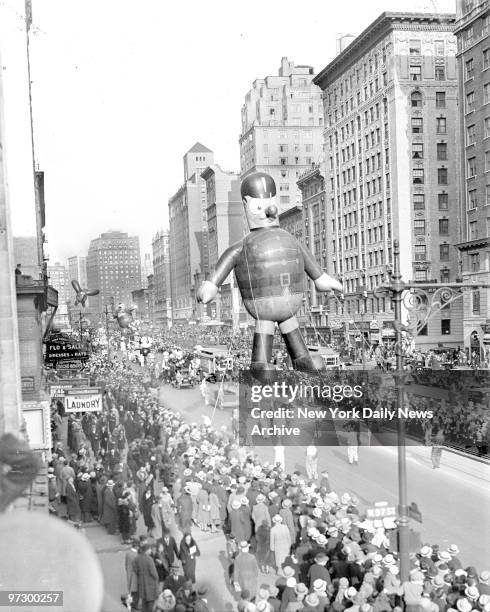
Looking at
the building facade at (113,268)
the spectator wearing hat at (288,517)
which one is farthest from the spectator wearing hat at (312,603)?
the building facade at (113,268)

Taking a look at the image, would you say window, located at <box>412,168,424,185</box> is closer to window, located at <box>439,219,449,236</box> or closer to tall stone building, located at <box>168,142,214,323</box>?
window, located at <box>439,219,449,236</box>

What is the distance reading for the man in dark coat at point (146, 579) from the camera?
1062 cm

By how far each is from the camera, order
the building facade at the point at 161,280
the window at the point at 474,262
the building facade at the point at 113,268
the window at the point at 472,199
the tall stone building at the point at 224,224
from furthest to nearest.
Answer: the window at the point at 472,199 → the window at the point at 474,262 → the building facade at the point at 113,268 → the building facade at the point at 161,280 → the tall stone building at the point at 224,224

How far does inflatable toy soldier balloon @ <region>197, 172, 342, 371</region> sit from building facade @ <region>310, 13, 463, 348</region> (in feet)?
10.4

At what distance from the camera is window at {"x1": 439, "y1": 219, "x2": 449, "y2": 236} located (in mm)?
44219

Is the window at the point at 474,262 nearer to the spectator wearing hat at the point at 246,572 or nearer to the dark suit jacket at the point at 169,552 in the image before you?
the dark suit jacket at the point at 169,552

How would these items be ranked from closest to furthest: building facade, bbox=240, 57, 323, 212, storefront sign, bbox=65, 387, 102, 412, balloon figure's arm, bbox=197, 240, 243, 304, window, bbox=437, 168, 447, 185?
balloon figure's arm, bbox=197, 240, 243, 304 < building facade, bbox=240, 57, 323, 212 < storefront sign, bbox=65, 387, 102, 412 < window, bbox=437, 168, 447, 185

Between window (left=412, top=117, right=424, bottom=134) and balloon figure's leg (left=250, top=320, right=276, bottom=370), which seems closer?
balloon figure's leg (left=250, top=320, right=276, bottom=370)

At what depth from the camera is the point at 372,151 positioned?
1146 inches

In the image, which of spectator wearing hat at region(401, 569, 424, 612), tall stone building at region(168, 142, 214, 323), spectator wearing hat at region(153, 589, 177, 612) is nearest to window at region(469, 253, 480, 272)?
tall stone building at region(168, 142, 214, 323)

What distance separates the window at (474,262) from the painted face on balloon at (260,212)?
3572cm

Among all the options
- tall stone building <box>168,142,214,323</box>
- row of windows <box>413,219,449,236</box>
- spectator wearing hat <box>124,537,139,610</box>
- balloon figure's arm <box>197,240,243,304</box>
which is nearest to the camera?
balloon figure's arm <box>197,240,243,304</box>

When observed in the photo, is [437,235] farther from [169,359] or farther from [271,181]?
[271,181]

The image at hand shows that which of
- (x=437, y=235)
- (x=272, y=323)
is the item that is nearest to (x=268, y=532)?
(x=272, y=323)
